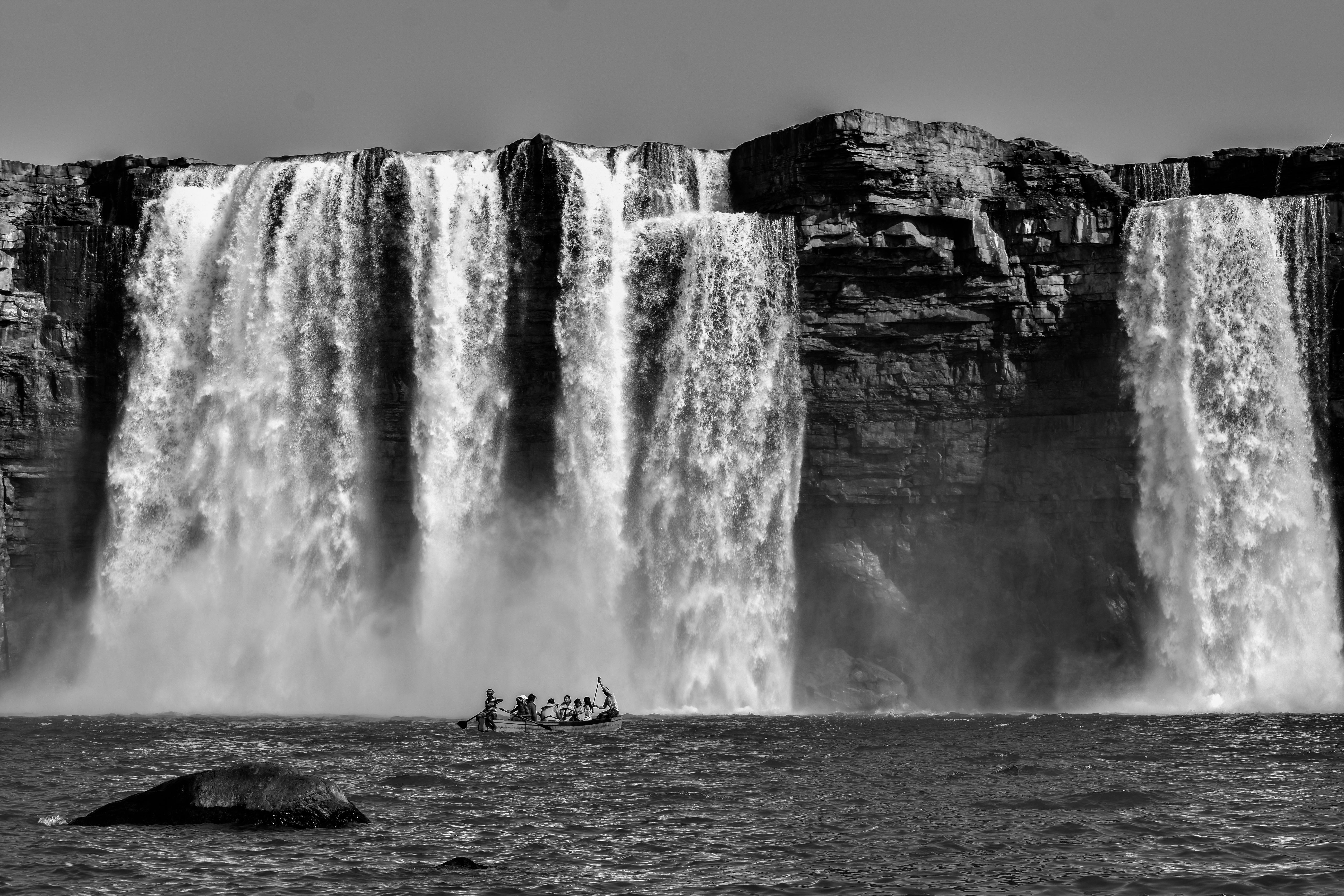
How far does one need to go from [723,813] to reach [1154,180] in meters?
38.5

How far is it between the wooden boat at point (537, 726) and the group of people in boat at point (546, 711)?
46 mm

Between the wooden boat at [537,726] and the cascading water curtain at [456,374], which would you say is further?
the cascading water curtain at [456,374]

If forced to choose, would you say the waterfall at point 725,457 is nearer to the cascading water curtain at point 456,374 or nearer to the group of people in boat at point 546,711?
the cascading water curtain at point 456,374

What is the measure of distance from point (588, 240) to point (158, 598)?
68.2 ft

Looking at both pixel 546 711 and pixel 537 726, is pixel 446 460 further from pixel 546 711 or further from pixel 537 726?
pixel 537 726

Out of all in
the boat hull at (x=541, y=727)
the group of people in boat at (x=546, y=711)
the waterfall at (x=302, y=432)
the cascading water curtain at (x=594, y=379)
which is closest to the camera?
the boat hull at (x=541, y=727)

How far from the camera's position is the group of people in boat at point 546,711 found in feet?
142

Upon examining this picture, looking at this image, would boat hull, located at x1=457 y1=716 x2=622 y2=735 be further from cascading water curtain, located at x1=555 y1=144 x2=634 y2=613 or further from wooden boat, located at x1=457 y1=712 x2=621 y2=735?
cascading water curtain, located at x1=555 y1=144 x2=634 y2=613

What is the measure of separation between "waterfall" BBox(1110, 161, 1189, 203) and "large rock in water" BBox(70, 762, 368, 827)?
4218 cm

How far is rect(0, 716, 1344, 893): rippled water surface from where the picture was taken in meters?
22.0

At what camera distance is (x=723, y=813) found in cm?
2780

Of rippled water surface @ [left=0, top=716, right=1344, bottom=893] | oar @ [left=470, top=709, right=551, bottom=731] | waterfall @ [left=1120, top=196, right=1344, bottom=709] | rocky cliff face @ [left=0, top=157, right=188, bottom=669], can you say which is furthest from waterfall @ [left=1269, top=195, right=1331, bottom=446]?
rocky cliff face @ [left=0, top=157, right=188, bottom=669]

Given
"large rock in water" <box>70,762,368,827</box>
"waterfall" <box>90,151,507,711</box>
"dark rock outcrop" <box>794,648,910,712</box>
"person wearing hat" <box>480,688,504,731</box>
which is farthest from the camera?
"waterfall" <box>90,151,507,711</box>

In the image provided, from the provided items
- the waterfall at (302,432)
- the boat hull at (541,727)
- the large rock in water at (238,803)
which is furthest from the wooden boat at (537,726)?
the large rock in water at (238,803)
